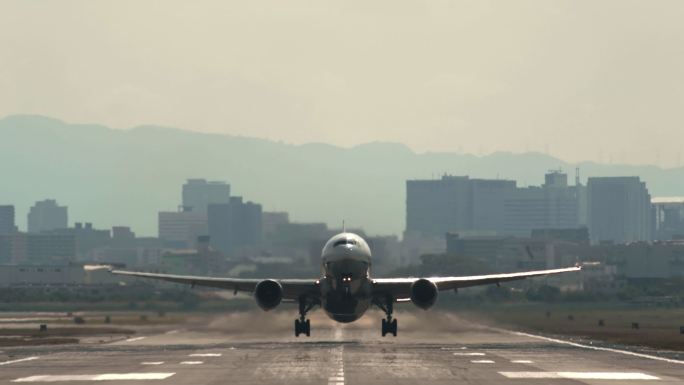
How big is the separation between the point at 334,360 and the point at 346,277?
16.5m

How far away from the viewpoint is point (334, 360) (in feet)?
184

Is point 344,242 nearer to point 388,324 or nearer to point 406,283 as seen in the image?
point 406,283

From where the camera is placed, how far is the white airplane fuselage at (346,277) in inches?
2854

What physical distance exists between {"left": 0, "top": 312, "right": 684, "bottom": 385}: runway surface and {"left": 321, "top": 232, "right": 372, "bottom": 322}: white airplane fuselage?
75.2 inches

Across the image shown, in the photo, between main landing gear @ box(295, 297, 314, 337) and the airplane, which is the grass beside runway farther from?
main landing gear @ box(295, 297, 314, 337)

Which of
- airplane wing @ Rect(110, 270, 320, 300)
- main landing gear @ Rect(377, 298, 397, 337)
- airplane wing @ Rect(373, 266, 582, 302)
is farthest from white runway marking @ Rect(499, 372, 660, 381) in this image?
main landing gear @ Rect(377, 298, 397, 337)

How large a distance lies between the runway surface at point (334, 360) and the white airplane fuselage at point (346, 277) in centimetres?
191

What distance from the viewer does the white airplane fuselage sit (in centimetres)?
7250

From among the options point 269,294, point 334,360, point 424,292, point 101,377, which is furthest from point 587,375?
point 269,294

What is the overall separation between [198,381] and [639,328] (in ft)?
183

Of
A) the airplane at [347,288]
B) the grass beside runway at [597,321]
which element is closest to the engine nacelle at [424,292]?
the airplane at [347,288]

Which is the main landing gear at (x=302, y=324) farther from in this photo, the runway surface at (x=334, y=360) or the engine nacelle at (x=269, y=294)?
the engine nacelle at (x=269, y=294)

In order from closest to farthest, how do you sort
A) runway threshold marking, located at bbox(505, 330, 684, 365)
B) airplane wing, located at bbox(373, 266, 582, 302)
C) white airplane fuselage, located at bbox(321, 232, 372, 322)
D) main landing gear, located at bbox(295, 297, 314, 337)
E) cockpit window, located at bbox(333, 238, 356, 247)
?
1. runway threshold marking, located at bbox(505, 330, 684, 365)
2. white airplane fuselage, located at bbox(321, 232, 372, 322)
3. cockpit window, located at bbox(333, 238, 356, 247)
4. airplane wing, located at bbox(373, 266, 582, 302)
5. main landing gear, located at bbox(295, 297, 314, 337)

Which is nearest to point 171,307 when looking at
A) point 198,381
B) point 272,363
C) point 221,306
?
point 221,306
